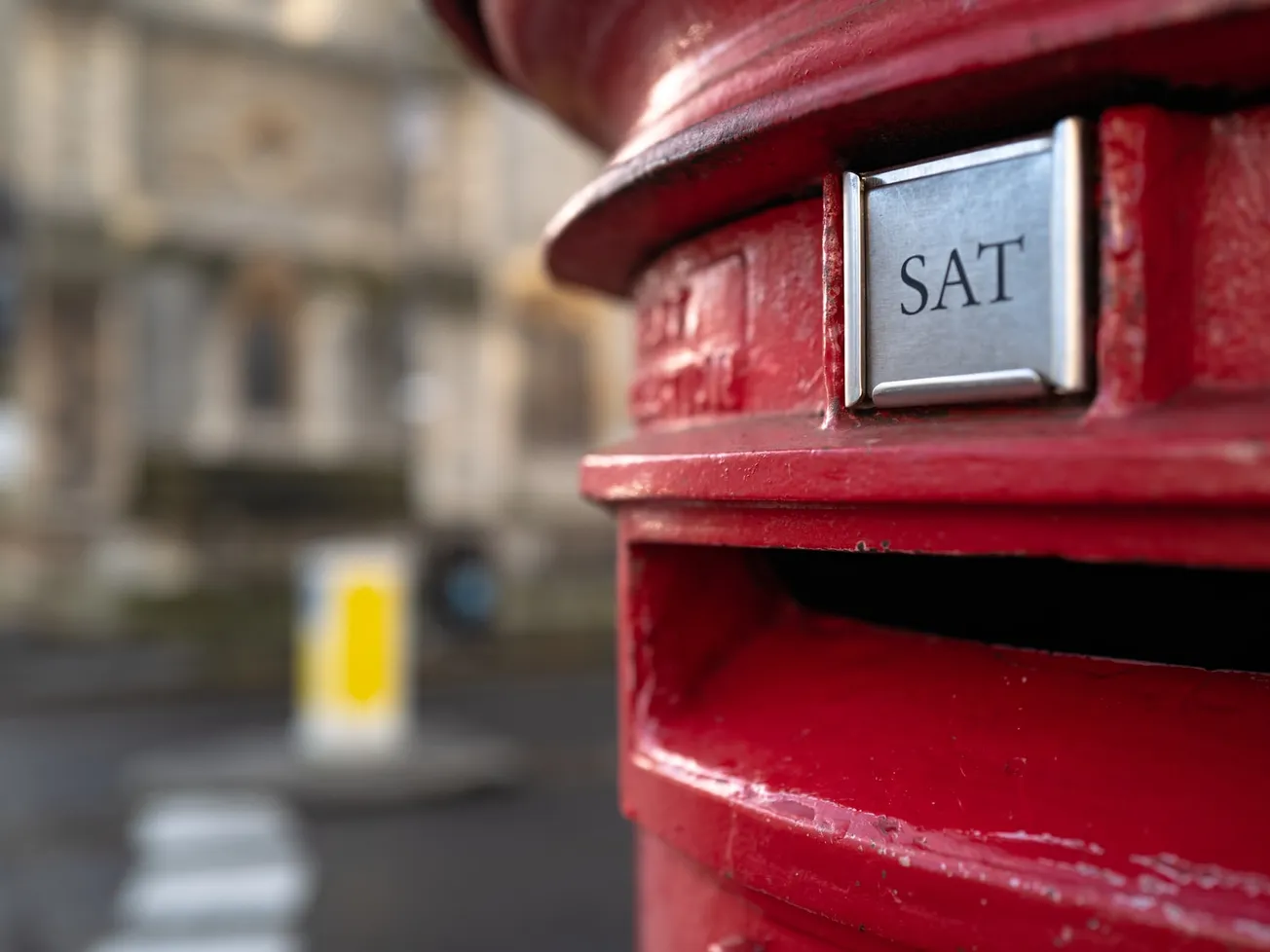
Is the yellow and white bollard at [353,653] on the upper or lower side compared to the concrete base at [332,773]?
upper

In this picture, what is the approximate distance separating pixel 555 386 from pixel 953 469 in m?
15.0

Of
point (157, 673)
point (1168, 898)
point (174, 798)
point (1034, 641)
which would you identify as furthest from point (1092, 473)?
point (157, 673)

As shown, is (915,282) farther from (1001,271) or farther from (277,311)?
(277,311)

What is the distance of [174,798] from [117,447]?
30.8 ft

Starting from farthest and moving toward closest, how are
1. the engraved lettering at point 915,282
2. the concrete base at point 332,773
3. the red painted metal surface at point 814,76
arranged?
the concrete base at point 332,773 → the engraved lettering at point 915,282 → the red painted metal surface at point 814,76

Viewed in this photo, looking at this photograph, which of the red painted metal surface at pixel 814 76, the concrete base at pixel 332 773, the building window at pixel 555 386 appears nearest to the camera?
the red painted metal surface at pixel 814 76

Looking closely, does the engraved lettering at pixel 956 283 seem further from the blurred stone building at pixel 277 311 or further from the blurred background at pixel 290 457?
the blurred stone building at pixel 277 311

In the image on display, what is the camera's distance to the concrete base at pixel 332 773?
17.6 ft

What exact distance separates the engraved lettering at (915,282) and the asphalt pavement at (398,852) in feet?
10.8

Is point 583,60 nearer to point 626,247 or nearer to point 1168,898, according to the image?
point 626,247

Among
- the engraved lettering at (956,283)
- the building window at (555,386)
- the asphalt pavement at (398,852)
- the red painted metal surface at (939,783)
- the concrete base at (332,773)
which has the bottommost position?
the asphalt pavement at (398,852)

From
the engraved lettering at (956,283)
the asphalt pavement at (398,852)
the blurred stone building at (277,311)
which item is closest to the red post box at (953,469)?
the engraved lettering at (956,283)

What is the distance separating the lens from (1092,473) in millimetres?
634

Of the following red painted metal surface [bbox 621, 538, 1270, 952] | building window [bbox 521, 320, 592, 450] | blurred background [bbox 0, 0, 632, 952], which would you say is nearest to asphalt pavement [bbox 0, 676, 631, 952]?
blurred background [bbox 0, 0, 632, 952]
